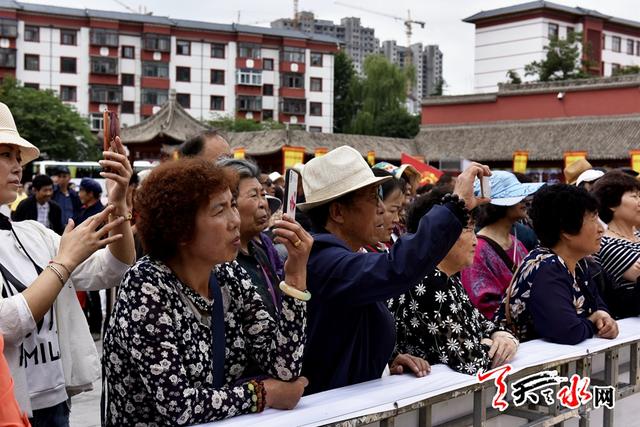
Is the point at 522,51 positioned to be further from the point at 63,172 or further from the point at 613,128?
the point at 63,172

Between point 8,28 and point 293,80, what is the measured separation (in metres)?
20.2

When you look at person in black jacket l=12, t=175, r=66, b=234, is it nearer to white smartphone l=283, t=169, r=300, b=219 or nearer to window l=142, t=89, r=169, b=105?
white smartphone l=283, t=169, r=300, b=219

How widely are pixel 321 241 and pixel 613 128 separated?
31936mm

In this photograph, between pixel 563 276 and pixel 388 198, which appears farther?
pixel 563 276

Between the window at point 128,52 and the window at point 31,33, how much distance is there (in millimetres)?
5524

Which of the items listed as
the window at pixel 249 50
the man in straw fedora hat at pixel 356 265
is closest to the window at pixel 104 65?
the window at pixel 249 50

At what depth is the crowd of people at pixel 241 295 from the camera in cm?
213

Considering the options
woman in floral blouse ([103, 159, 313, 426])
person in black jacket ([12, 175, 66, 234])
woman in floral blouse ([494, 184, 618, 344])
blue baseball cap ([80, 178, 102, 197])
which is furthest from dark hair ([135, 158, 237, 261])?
person in black jacket ([12, 175, 66, 234])

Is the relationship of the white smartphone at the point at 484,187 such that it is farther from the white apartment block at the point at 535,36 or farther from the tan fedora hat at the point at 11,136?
the white apartment block at the point at 535,36

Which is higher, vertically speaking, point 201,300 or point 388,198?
point 388,198

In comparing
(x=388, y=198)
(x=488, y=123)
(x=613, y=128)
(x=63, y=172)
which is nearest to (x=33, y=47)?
(x=488, y=123)

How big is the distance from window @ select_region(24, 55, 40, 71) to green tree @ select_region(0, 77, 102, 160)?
33.1ft

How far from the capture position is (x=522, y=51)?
56.1 metres

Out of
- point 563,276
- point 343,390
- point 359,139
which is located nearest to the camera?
point 343,390
